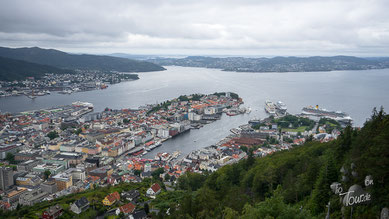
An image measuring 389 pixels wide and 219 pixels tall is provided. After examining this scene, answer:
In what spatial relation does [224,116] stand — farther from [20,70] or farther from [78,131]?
[20,70]

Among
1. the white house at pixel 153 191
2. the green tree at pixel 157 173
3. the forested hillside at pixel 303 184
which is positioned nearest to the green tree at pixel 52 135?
the green tree at pixel 157 173

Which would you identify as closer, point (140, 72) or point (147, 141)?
point (147, 141)

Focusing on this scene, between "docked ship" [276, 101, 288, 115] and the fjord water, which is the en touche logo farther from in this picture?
"docked ship" [276, 101, 288, 115]

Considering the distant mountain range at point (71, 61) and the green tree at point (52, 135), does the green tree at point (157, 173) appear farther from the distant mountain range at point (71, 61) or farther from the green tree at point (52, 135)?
the distant mountain range at point (71, 61)

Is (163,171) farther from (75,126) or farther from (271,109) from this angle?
(271,109)

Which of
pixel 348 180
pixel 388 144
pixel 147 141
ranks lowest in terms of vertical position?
pixel 147 141

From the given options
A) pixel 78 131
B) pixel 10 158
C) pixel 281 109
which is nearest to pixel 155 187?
pixel 10 158

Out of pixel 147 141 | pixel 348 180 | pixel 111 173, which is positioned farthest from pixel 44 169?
pixel 348 180
